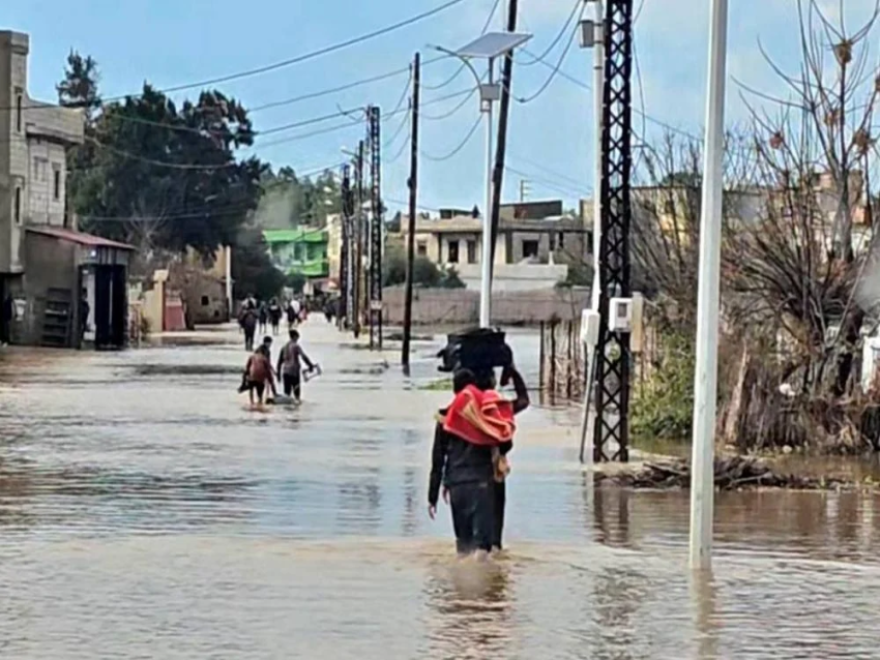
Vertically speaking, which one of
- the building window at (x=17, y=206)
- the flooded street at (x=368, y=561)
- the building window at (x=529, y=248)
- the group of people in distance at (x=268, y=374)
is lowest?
the flooded street at (x=368, y=561)

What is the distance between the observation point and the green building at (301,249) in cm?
18725

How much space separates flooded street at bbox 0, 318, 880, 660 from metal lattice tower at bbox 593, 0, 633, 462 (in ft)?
3.94

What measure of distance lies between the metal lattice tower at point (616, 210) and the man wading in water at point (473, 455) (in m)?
9.32

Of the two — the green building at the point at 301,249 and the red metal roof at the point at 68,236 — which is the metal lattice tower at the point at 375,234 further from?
the green building at the point at 301,249

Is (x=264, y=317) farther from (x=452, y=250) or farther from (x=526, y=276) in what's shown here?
(x=452, y=250)

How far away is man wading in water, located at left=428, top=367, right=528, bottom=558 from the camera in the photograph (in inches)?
583

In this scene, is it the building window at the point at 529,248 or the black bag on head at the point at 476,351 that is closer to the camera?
the black bag on head at the point at 476,351

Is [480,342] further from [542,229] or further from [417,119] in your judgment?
[542,229]

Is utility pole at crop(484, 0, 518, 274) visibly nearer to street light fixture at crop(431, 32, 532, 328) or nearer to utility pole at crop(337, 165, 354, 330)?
street light fixture at crop(431, 32, 532, 328)

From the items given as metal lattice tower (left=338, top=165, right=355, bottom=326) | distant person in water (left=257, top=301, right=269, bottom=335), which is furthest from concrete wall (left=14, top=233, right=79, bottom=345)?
metal lattice tower (left=338, top=165, right=355, bottom=326)

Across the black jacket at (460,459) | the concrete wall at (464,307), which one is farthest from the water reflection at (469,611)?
the concrete wall at (464,307)

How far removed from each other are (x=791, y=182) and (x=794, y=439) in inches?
176

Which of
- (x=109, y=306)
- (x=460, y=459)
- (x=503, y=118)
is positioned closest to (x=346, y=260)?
(x=109, y=306)

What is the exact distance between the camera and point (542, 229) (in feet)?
433
